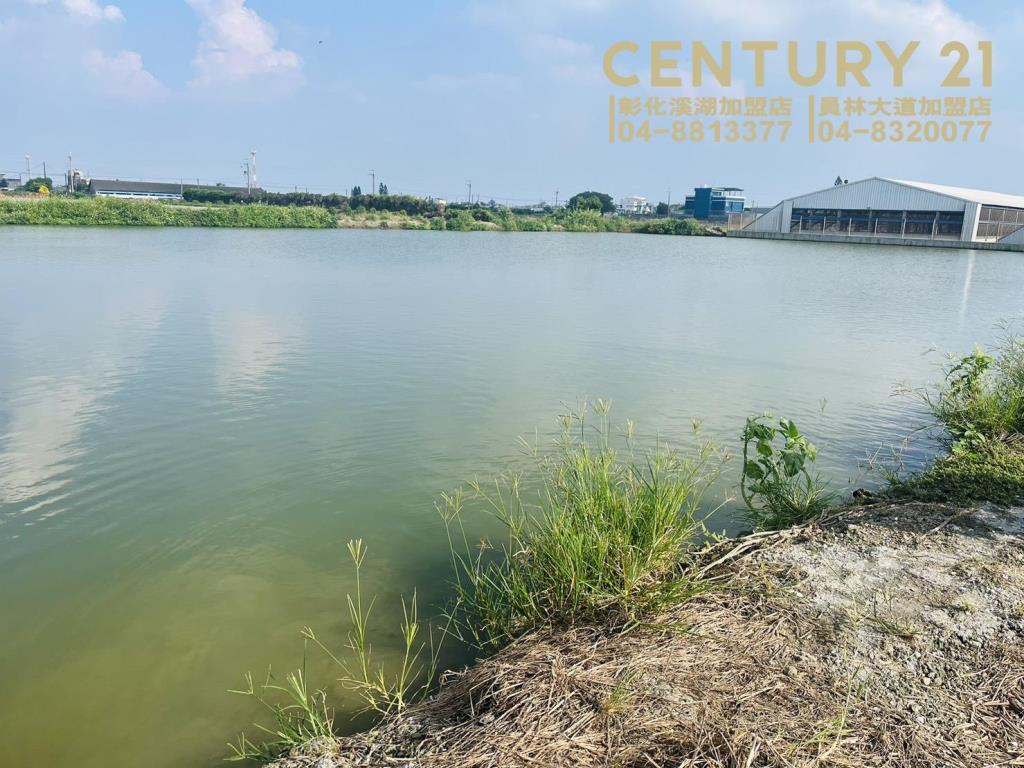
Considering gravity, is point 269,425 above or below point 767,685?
below

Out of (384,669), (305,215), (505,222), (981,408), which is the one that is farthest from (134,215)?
(384,669)

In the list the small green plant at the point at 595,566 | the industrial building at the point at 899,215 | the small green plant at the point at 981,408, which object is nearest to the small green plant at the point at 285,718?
the small green plant at the point at 595,566

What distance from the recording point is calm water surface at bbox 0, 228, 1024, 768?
3562 millimetres

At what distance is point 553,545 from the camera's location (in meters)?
3.34

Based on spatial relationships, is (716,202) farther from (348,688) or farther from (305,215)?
(348,688)

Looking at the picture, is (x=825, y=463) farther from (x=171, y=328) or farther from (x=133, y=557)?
(x=171, y=328)

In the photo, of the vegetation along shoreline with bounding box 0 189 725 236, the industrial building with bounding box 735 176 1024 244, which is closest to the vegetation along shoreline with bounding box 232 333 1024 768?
the vegetation along shoreline with bounding box 0 189 725 236

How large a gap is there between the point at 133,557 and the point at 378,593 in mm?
1635

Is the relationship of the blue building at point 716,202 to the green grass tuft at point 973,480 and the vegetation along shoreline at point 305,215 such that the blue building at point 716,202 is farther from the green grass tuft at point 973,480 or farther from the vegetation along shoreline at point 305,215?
the green grass tuft at point 973,480

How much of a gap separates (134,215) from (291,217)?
11294 mm

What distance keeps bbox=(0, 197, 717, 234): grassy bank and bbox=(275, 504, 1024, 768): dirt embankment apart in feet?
166

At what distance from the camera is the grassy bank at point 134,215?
43656mm

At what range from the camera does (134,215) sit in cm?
4750

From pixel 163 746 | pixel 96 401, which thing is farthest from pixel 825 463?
pixel 96 401
